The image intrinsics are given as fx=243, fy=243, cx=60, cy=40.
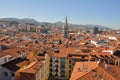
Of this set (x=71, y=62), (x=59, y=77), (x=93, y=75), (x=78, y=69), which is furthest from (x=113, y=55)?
(x=93, y=75)

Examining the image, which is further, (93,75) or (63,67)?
(63,67)

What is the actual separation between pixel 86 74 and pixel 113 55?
97.9 feet

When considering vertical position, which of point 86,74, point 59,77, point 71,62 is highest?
point 86,74

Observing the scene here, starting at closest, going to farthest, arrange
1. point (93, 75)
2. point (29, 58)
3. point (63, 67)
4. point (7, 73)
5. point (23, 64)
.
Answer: point (93, 75), point (7, 73), point (23, 64), point (29, 58), point (63, 67)

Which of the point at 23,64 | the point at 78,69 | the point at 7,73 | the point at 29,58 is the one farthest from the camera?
the point at 29,58

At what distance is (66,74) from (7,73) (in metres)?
20.9

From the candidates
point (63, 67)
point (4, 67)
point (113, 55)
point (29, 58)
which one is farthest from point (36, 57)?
point (113, 55)

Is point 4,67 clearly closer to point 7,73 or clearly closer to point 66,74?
point 7,73

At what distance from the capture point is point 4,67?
45688 millimetres

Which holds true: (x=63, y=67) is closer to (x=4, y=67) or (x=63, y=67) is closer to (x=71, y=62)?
(x=71, y=62)

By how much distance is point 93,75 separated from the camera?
36250mm

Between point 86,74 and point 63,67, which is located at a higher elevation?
point 86,74

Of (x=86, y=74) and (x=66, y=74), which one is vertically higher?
(x=86, y=74)

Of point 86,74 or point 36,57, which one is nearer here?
point 86,74
